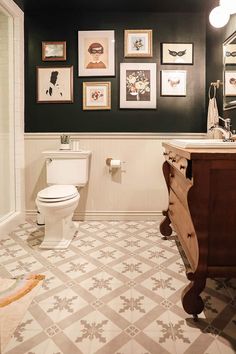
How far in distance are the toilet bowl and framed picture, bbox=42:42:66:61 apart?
1486 millimetres

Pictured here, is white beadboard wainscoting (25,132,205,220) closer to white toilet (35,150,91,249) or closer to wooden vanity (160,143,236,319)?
white toilet (35,150,91,249)

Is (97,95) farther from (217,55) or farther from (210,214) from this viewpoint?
(210,214)

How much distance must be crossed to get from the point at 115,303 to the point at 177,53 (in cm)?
260

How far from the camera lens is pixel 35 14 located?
120 inches

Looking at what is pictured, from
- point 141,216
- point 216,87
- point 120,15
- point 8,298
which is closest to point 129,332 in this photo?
point 8,298

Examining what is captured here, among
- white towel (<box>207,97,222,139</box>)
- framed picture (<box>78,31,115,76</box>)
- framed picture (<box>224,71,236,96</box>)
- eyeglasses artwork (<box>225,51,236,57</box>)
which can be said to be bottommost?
white towel (<box>207,97,222,139</box>)

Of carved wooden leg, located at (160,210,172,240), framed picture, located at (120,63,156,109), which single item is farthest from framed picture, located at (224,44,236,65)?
carved wooden leg, located at (160,210,172,240)

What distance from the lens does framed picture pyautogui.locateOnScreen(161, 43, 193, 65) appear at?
305 cm

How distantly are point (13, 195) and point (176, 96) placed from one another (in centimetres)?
208

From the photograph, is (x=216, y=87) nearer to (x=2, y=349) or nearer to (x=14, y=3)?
(x=14, y=3)

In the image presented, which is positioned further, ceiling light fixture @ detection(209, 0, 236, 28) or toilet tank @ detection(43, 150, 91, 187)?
toilet tank @ detection(43, 150, 91, 187)

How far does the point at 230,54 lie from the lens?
2531 millimetres

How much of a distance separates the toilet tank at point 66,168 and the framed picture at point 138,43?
4.07ft

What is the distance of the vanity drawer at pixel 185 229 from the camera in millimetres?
1508
